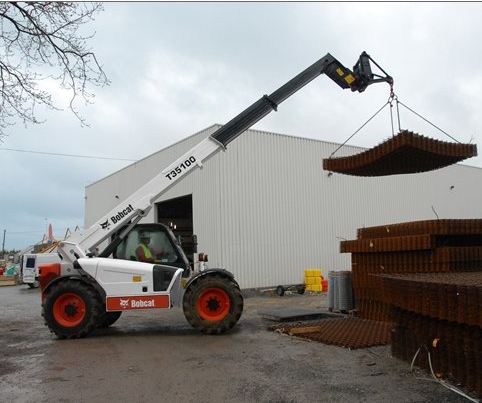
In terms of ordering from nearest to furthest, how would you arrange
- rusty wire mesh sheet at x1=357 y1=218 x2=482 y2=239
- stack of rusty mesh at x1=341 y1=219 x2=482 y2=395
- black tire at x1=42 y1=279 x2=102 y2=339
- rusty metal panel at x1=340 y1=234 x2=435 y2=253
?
stack of rusty mesh at x1=341 y1=219 x2=482 y2=395, rusty wire mesh sheet at x1=357 y1=218 x2=482 y2=239, rusty metal panel at x1=340 y1=234 x2=435 y2=253, black tire at x1=42 y1=279 x2=102 y2=339

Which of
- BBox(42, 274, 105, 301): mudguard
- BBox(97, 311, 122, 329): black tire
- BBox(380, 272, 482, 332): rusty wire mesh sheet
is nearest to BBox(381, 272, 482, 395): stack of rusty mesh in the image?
BBox(380, 272, 482, 332): rusty wire mesh sheet

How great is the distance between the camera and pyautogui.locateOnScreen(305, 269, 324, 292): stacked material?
20781 millimetres

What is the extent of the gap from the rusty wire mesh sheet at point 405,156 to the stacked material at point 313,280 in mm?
11038

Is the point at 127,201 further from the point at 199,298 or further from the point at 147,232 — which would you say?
the point at 199,298

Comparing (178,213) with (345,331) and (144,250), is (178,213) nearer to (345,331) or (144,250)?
(144,250)

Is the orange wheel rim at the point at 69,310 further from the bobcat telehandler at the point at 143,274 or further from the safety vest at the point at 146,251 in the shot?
the safety vest at the point at 146,251

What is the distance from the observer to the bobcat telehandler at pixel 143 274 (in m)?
9.88

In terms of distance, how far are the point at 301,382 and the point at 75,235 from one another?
646 centimetres

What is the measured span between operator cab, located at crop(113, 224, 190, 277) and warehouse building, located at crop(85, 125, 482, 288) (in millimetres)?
8790

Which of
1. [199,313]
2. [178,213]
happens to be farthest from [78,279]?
[178,213]

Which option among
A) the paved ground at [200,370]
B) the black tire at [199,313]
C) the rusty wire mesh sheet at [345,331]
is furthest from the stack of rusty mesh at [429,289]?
the black tire at [199,313]

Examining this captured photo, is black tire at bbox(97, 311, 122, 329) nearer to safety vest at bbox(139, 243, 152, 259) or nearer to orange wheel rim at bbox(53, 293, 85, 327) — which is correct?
orange wheel rim at bbox(53, 293, 85, 327)

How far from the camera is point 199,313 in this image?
9930 mm

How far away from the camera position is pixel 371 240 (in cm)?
1104
